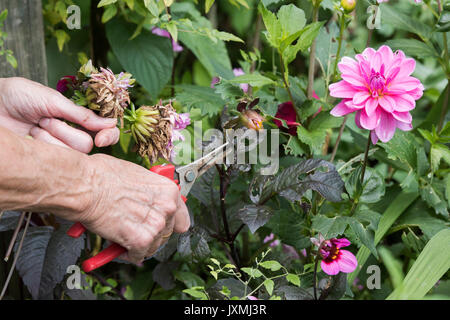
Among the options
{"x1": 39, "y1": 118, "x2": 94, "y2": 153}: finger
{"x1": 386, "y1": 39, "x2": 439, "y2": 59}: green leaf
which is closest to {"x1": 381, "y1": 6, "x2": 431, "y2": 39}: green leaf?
{"x1": 386, "y1": 39, "x2": 439, "y2": 59}: green leaf

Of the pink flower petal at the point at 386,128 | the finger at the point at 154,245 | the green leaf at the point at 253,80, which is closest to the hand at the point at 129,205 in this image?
the finger at the point at 154,245

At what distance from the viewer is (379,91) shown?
849mm

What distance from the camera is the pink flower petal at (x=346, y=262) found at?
3.01 ft

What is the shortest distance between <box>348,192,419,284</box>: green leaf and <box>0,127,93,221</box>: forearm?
0.59 metres

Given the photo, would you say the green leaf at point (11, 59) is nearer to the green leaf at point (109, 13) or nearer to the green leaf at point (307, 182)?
the green leaf at point (109, 13)

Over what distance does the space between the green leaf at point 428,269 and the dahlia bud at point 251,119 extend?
1.26ft

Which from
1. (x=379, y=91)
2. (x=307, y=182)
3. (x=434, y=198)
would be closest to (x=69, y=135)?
(x=307, y=182)

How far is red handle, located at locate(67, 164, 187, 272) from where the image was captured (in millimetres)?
822

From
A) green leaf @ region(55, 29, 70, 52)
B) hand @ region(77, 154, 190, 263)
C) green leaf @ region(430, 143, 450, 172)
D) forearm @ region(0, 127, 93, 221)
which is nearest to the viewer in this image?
forearm @ region(0, 127, 93, 221)

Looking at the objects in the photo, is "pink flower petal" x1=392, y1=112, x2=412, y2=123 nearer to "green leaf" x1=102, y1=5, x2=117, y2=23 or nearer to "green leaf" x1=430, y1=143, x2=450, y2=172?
"green leaf" x1=430, y1=143, x2=450, y2=172

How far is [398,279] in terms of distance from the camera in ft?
2.10

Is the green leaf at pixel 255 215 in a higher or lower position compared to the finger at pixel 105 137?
lower

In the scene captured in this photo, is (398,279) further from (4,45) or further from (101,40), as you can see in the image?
(101,40)

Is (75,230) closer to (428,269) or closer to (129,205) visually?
(129,205)
